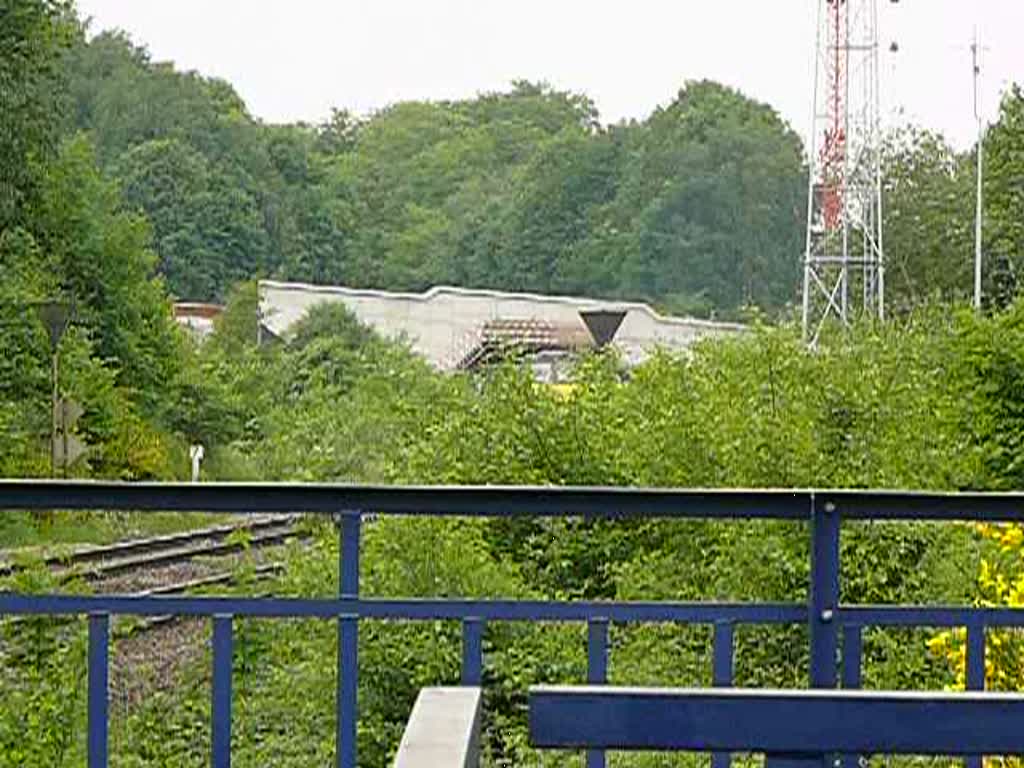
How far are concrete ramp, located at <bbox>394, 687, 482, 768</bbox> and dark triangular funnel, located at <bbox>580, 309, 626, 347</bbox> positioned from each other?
12043 mm

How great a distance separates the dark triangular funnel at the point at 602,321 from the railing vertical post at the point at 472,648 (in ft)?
36.2

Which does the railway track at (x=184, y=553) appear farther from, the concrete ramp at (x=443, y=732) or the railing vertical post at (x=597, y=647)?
the concrete ramp at (x=443, y=732)

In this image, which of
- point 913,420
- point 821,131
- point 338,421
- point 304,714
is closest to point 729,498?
point 304,714

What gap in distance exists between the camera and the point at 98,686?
196cm

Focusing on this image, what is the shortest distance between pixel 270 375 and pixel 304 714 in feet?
41.1

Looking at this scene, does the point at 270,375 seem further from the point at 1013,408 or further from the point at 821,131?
the point at 1013,408

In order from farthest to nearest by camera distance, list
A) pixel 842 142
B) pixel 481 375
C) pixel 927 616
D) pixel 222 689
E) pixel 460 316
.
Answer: pixel 460 316 < pixel 842 142 < pixel 481 375 < pixel 222 689 < pixel 927 616

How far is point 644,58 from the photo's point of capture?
21906mm

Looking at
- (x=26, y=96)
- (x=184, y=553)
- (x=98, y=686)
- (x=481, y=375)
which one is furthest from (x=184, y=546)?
(x=26, y=96)

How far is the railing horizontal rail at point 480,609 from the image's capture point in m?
1.86

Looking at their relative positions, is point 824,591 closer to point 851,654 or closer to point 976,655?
point 851,654

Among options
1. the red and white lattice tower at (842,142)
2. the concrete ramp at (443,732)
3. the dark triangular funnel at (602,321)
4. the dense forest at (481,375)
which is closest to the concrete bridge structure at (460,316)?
the dark triangular funnel at (602,321)

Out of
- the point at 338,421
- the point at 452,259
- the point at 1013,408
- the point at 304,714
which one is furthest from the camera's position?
the point at 452,259

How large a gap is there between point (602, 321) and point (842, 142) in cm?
260
